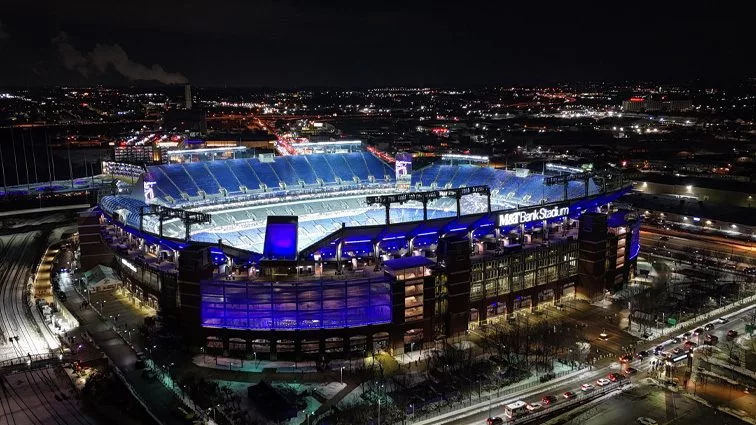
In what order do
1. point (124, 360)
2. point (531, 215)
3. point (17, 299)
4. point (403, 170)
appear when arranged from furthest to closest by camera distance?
point (403, 170)
point (17, 299)
point (531, 215)
point (124, 360)

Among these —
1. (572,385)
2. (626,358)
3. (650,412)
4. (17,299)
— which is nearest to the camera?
(650,412)

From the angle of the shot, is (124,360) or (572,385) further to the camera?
(124,360)

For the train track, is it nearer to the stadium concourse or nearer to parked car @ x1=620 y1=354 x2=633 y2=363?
the stadium concourse

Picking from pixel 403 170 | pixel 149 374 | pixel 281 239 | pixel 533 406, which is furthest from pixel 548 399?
pixel 403 170

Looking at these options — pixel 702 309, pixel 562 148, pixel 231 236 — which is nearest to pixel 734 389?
pixel 702 309

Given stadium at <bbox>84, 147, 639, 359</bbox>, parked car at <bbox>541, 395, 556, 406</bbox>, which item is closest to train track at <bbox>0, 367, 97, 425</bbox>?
stadium at <bbox>84, 147, 639, 359</bbox>

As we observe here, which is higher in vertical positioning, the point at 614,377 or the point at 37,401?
the point at 37,401

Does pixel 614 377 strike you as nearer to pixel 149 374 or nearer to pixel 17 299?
pixel 149 374
